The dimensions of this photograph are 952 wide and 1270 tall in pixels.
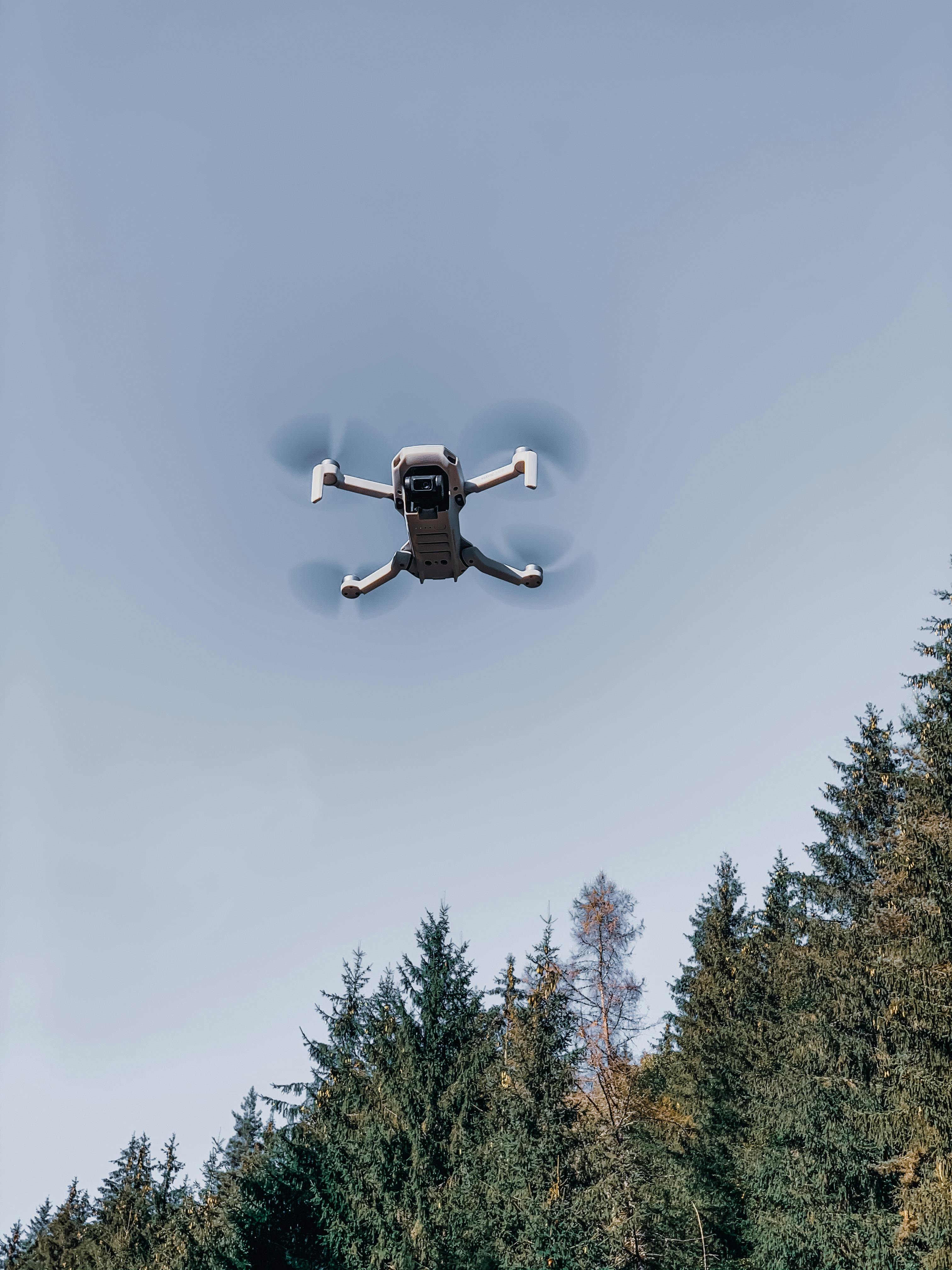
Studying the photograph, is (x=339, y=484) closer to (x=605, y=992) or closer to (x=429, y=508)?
(x=429, y=508)

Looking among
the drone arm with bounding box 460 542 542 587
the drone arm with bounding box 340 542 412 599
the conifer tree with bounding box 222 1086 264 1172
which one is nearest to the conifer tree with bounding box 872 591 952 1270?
the drone arm with bounding box 460 542 542 587

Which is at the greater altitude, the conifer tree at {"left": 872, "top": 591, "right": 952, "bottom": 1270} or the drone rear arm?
the drone rear arm

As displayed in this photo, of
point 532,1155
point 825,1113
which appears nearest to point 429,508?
point 532,1155

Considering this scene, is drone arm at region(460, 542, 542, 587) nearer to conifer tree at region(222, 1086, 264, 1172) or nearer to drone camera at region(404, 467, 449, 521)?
drone camera at region(404, 467, 449, 521)

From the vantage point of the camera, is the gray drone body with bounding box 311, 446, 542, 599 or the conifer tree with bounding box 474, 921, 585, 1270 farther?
the conifer tree with bounding box 474, 921, 585, 1270

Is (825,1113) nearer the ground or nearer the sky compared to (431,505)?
nearer the ground

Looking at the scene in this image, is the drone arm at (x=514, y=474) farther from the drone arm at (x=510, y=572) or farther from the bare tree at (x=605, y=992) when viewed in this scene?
the bare tree at (x=605, y=992)

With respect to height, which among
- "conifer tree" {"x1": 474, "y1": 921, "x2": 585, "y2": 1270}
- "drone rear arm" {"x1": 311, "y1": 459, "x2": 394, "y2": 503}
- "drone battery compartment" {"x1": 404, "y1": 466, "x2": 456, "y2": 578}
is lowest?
"conifer tree" {"x1": 474, "y1": 921, "x2": 585, "y2": 1270}
